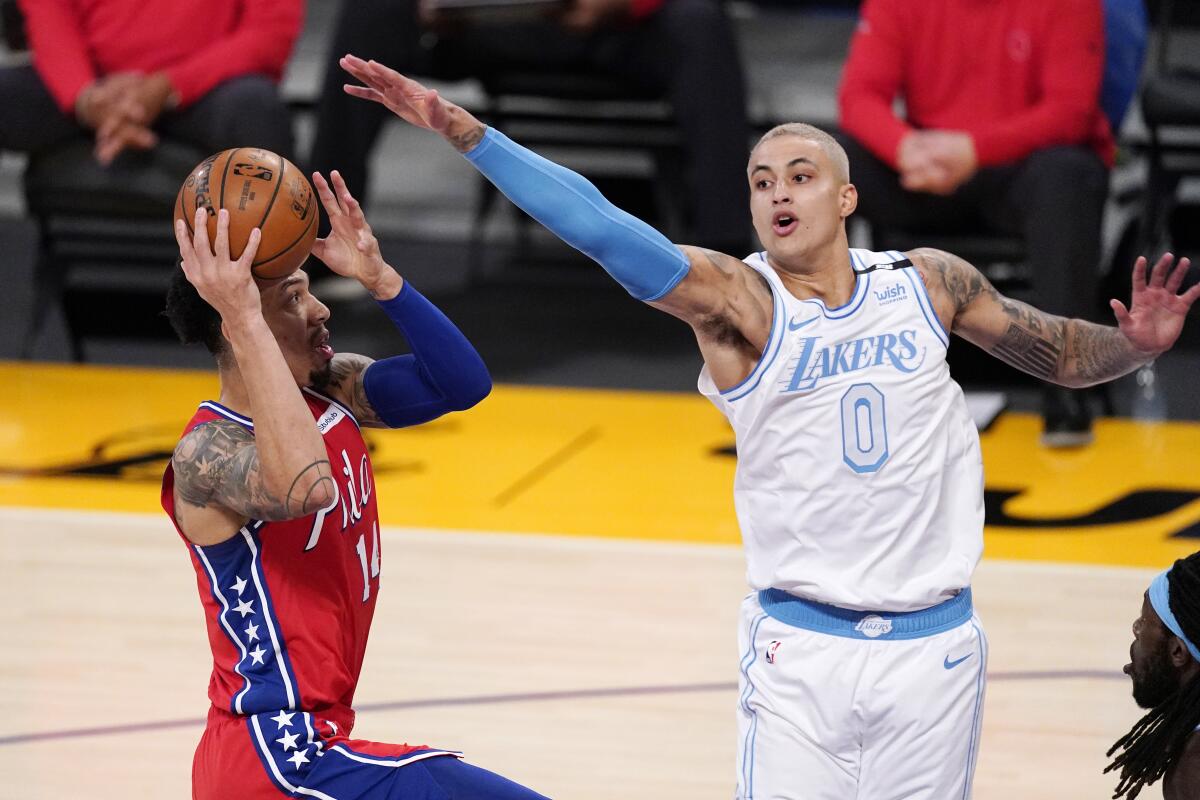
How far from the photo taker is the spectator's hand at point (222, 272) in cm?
310

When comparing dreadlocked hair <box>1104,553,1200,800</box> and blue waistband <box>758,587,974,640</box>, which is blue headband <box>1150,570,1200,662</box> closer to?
dreadlocked hair <box>1104,553,1200,800</box>

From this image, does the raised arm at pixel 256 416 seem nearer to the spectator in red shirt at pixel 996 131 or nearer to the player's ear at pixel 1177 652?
the player's ear at pixel 1177 652

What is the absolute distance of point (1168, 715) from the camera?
349cm

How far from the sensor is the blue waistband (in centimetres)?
343

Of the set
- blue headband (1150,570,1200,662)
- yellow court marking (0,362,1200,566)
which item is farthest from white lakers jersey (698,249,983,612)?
yellow court marking (0,362,1200,566)

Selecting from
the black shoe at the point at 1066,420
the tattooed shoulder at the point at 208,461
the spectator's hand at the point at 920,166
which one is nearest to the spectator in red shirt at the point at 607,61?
the spectator's hand at the point at 920,166

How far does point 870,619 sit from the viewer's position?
3.43 metres

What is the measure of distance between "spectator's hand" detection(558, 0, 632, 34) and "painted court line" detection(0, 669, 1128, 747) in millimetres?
3946

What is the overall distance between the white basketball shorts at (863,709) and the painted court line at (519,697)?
5.42 feet

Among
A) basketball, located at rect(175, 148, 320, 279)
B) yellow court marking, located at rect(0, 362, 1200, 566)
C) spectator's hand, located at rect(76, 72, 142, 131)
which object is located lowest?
yellow court marking, located at rect(0, 362, 1200, 566)

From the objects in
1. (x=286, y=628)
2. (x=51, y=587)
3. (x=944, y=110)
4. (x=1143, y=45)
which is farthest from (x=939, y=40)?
(x=286, y=628)

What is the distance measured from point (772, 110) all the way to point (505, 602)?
4.70 metres

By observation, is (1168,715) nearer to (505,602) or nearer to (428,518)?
(505,602)

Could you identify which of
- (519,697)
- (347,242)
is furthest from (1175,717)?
(519,697)
